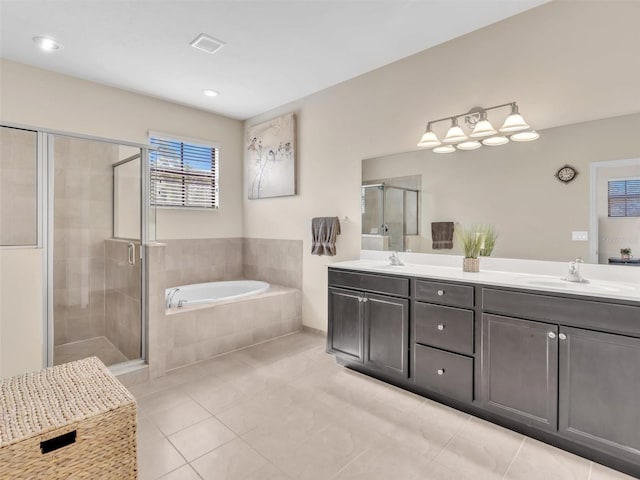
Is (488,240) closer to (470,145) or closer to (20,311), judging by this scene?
(470,145)

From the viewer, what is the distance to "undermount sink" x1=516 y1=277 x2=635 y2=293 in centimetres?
175

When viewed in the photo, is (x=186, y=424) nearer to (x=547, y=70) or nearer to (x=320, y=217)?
(x=320, y=217)

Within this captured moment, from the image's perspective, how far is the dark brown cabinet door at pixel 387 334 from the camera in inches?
96.0

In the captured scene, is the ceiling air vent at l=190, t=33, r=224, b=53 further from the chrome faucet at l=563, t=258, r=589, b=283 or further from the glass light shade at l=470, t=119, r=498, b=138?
the chrome faucet at l=563, t=258, r=589, b=283

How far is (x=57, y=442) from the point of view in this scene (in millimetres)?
1199

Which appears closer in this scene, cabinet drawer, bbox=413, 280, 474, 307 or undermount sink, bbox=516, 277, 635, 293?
undermount sink, bbox=516, 277, 635, 293

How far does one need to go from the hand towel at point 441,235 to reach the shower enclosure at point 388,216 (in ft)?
0.53

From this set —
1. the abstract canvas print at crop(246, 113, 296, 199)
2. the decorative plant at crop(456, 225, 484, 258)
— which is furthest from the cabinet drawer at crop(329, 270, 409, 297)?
the abstract canvas print at crop(246, 113, 296, 199)

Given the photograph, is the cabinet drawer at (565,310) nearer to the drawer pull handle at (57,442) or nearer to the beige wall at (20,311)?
the drawer pull handle at (57,442)

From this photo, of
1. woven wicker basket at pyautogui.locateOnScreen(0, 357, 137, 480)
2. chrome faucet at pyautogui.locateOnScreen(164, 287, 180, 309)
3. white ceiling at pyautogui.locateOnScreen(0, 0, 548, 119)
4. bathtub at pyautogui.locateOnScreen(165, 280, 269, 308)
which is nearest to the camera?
woven wicker basket at pyautogui.locateOnScreen(0, 357, 137, 480)

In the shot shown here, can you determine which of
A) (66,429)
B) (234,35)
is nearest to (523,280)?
(66,429)

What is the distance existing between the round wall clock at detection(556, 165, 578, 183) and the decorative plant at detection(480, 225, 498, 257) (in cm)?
52

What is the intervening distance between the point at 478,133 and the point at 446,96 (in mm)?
479

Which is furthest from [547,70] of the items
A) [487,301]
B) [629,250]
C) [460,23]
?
[487,301]
